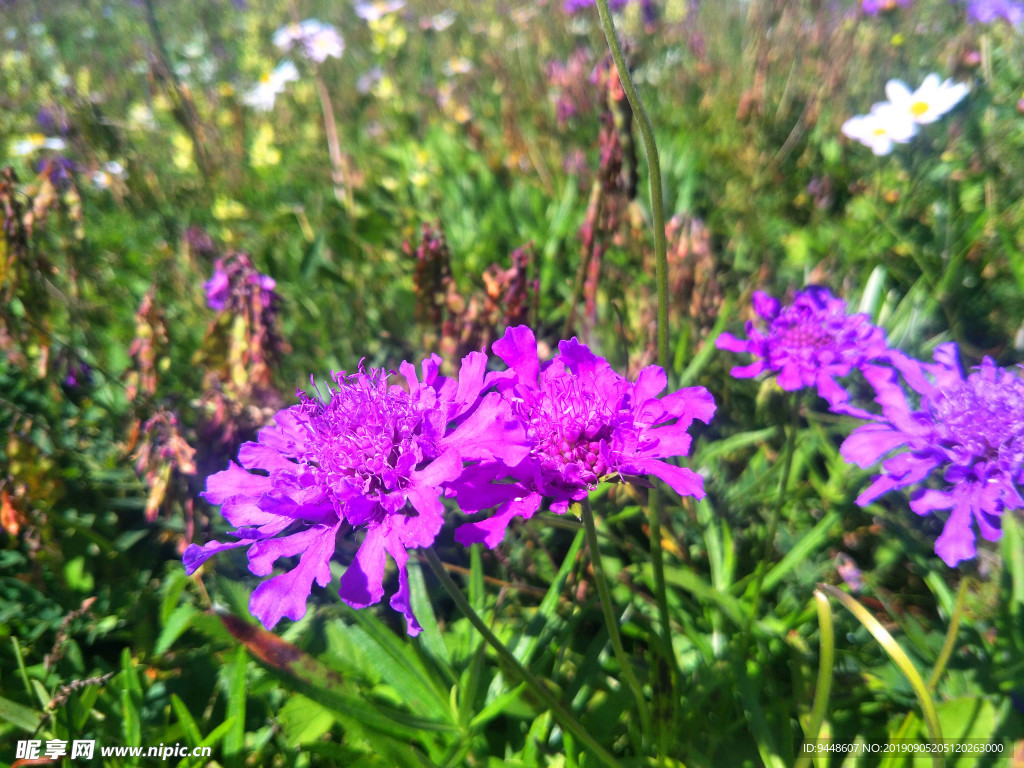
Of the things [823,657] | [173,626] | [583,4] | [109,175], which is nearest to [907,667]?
[823,657]

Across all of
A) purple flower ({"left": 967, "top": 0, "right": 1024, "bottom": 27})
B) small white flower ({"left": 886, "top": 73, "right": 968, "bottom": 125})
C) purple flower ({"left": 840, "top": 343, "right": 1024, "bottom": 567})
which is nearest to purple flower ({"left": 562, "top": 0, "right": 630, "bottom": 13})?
purple flower ({"left": 967, "top": 0, "right": 1024, "bottom": 27})

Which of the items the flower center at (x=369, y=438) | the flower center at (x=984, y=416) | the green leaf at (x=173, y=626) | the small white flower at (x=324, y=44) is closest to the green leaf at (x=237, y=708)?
the green leaf at (x=173, y=626)

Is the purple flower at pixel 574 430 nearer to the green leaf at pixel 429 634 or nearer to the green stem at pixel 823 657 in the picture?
the green stem at pixel 823 657

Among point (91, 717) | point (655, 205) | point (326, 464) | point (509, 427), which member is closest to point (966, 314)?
point (655, 205)

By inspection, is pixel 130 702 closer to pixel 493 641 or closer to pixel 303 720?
pixel 303 720

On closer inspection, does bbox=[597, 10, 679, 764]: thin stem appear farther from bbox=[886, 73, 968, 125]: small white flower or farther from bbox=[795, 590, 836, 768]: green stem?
bbox=[886, 73, 968, 125]: small white flower

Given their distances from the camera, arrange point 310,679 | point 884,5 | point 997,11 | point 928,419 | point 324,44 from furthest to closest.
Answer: point 324,44, point 997,11, point 884,5, point 928,419, point 310,679
